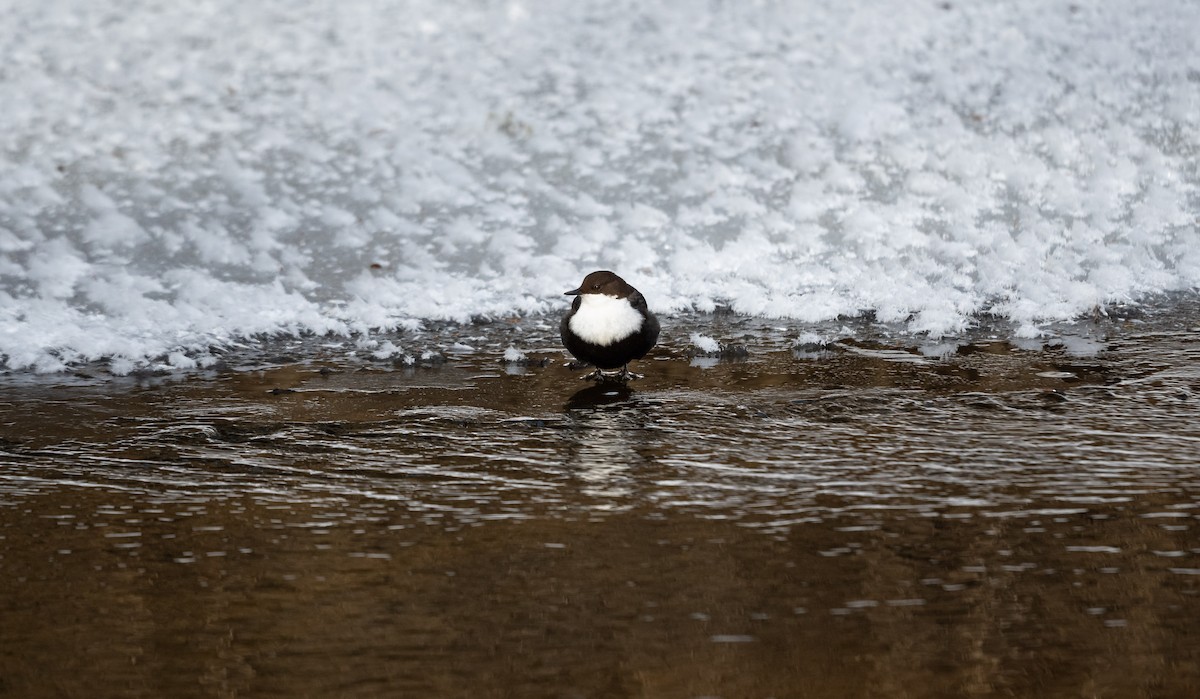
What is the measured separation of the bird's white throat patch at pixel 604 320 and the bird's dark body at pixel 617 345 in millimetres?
16

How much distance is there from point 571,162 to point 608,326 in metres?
3.22

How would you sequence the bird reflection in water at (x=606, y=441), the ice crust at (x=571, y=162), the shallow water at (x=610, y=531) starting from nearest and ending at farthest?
1. the shallow water at (x=610, y=531)
2. the bird reflection in water at (x=606, y=441)
3. the ice crust at (x=571, y=162)

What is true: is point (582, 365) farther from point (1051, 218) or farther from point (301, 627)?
point (1051, 218)

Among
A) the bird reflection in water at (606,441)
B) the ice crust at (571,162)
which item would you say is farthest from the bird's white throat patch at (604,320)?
the ice crust at (571,162)

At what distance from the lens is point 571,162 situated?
25.0 feet

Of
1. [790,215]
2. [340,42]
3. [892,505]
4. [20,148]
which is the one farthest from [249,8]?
[892,505]

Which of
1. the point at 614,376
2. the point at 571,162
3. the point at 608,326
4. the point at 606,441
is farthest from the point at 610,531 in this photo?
the point at 571,162

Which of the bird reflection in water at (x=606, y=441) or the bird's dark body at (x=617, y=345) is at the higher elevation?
the bird's dark body at (x=617, y=345)

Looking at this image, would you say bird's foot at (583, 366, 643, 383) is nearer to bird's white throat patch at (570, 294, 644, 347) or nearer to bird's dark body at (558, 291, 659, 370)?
bird's dark body at (558, 291, 659, 370)

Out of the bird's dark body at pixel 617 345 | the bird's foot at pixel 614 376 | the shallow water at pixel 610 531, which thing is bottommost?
the shallow water at pixel 610 531

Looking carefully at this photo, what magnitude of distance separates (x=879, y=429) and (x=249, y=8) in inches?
285

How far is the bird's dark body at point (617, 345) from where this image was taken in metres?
4.61

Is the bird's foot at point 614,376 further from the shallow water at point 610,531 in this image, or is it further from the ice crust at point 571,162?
the ice crust at point 571,162

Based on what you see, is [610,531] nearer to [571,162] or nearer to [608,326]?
[608,326]
